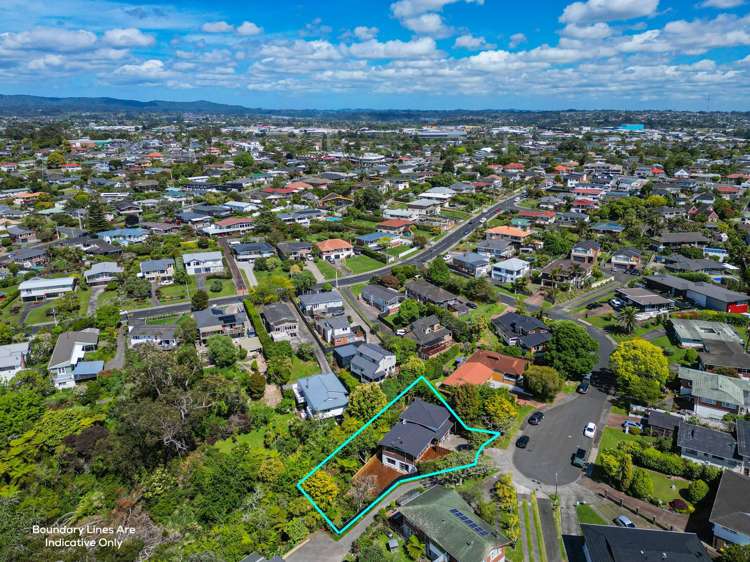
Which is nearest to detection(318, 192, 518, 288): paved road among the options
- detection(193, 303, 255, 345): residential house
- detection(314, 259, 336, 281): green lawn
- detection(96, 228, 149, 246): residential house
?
detection(314, 259, 336, 281): green lawn

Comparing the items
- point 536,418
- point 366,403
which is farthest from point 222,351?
point 536,418

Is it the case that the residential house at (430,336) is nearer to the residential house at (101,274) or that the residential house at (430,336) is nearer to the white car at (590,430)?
the white car at (590,430)

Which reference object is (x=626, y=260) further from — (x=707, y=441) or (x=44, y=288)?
(x=44, y=288)

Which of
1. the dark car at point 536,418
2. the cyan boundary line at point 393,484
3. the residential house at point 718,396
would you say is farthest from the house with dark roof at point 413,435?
the residential house at point 718,396

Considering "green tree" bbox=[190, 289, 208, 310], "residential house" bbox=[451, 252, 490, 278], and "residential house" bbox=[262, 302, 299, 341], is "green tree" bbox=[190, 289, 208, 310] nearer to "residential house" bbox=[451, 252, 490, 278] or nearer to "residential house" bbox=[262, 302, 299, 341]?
"residential house" bbox=[262, 302, 299, 341]

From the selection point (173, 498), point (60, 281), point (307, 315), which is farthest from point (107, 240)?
point (173, 498)
